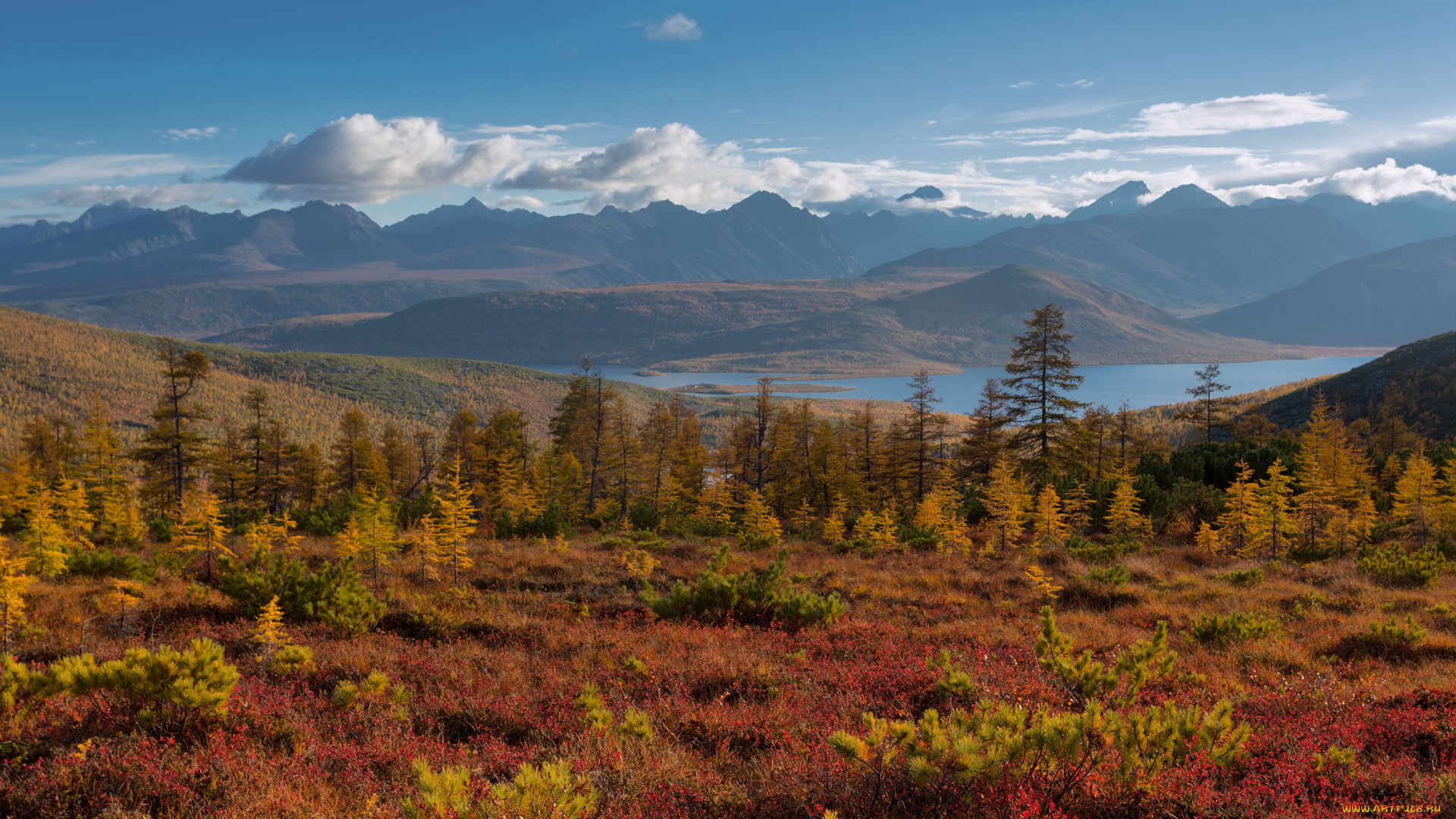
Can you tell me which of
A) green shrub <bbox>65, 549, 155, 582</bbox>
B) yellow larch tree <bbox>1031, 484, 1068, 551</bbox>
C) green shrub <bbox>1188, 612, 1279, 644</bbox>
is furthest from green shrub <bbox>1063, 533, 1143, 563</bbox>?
green shrub <bbox>65, 549, 155, 582</bbox>

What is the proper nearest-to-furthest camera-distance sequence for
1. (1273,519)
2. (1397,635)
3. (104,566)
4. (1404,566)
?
(1397,635)
(1404,566)
(104,566)
(1273,519)

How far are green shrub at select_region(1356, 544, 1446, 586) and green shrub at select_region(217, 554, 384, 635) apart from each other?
18074mm

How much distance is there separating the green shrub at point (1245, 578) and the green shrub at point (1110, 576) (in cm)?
186

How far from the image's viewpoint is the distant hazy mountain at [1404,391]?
171 feet

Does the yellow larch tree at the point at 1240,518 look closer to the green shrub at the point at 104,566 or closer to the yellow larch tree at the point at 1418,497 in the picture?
the yellow larch tree at the point at 1418,497

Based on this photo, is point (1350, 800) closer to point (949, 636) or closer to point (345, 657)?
point (949, 636)

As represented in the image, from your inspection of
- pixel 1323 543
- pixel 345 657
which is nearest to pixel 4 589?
pixel 345 657

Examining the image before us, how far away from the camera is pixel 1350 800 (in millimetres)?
4430

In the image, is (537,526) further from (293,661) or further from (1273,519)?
(1273,519)

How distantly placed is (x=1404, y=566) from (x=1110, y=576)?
5310 millimetres

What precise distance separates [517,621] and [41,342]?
257 m

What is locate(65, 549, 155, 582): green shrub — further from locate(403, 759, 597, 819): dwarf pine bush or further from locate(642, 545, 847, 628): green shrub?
locate(403, 759, 597, 819): dwarf pine bush

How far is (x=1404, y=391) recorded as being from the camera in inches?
2286

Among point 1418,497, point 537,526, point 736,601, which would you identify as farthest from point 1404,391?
point 736,601
